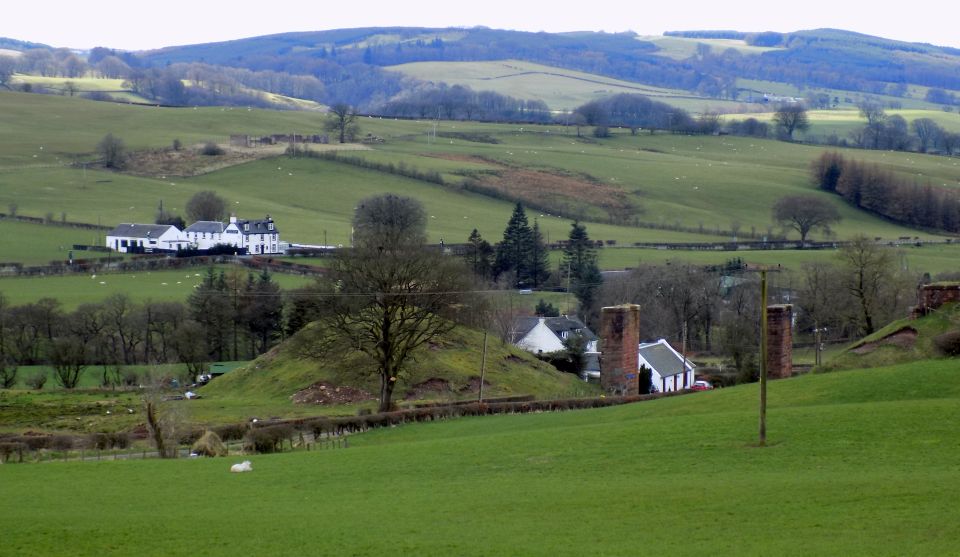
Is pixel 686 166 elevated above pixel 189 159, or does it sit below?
above

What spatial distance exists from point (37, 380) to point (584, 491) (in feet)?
148

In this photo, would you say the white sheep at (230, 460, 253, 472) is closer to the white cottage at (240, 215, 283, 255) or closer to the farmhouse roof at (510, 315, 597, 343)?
the farmhouse roof at (510, 315, 597, 343)

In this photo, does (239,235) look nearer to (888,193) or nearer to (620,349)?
(620,349)

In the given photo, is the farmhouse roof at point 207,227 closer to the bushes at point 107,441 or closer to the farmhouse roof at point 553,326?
the farmhouse roof at point 553,326

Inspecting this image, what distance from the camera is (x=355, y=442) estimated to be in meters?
40.4

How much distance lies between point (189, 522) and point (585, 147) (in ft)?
525

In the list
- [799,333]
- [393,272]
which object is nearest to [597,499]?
[393,272]

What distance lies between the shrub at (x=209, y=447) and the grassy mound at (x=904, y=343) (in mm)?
20767

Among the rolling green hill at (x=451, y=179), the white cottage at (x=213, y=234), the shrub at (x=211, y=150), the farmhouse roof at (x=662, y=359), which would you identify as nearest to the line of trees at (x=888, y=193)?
the rolling green hill at (x=451, y=179)

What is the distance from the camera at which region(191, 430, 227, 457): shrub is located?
119ft

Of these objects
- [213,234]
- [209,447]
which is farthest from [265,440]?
[213,234]

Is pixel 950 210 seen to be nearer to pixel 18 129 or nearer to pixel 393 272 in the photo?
pixel 393 272

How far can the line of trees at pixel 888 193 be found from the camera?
134625 millimetres

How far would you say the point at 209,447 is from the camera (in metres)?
36.5
